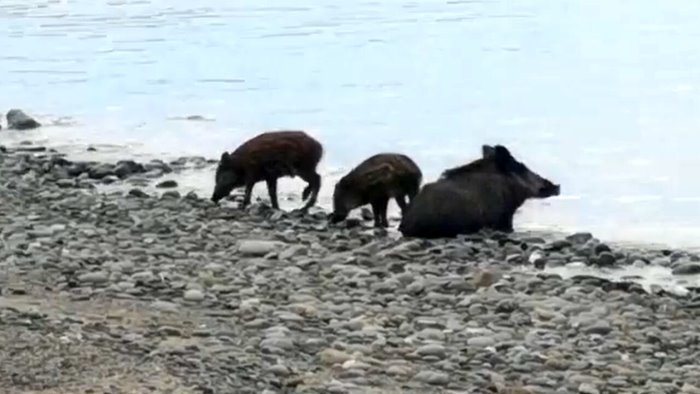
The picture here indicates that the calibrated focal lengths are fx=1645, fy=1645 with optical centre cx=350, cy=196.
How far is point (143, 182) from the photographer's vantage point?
20.1 metres

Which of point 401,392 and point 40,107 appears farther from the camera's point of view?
point 40,107

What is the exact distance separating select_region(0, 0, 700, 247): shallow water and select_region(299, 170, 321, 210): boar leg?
0.98 metres

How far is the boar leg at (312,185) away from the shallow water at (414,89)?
3.23 feet

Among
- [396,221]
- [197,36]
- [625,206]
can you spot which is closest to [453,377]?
[396,221]

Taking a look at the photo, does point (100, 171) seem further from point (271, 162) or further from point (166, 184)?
point (271, 162)

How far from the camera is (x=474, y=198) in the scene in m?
15.8

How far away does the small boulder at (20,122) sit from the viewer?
26938 mm

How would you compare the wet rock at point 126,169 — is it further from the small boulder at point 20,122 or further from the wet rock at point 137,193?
the small boulder at point 20,122

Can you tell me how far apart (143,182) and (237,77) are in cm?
1564

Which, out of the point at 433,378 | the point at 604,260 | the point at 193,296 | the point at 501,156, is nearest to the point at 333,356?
the point at 433,378

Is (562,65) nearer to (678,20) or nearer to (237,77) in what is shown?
(237,77)

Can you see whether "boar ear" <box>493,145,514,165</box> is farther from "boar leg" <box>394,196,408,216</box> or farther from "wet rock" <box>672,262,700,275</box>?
"wet rock" <box>672,262,700,275</box>

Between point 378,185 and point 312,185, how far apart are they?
1474 millimetres

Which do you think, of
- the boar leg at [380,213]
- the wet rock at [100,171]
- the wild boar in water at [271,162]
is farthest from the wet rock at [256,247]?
the wet rock at [100,171]
